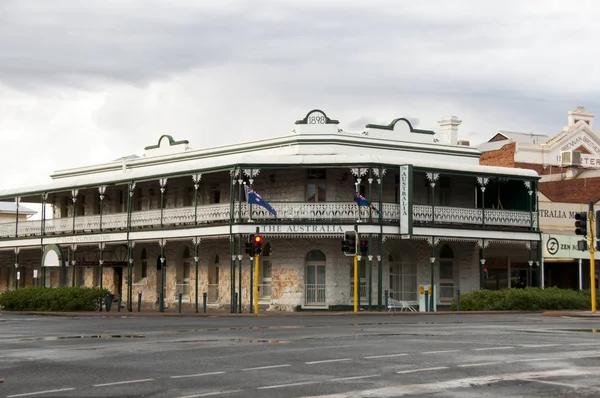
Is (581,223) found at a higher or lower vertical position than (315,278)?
higher

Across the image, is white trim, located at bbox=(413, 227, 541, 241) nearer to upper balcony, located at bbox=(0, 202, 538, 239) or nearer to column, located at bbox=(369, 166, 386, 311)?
upper balcony, located at bbox=(0, 202, 538, 239)

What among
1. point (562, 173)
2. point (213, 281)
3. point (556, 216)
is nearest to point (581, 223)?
point (556, 216)

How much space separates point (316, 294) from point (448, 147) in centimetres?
1103

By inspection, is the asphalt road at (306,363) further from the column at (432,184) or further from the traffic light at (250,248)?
the column at (432,184)

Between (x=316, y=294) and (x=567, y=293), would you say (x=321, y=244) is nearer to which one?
(x=316, y=294)

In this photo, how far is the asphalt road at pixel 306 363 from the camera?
43.1 feet

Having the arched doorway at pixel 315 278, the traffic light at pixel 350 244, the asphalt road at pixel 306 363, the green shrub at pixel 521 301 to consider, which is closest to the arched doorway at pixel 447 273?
the green shrub at pixel 521 301

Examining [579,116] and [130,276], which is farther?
[579,116]

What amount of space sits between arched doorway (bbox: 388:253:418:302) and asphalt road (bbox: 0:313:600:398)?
750 inches

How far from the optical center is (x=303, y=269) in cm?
4341

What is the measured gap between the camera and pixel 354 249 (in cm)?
→ 3691

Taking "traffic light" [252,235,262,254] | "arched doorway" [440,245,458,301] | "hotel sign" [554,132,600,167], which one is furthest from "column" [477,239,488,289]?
"hotel sign" [554,132,600,167]

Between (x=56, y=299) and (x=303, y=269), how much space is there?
1115cm

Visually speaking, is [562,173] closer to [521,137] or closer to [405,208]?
[521,137]
